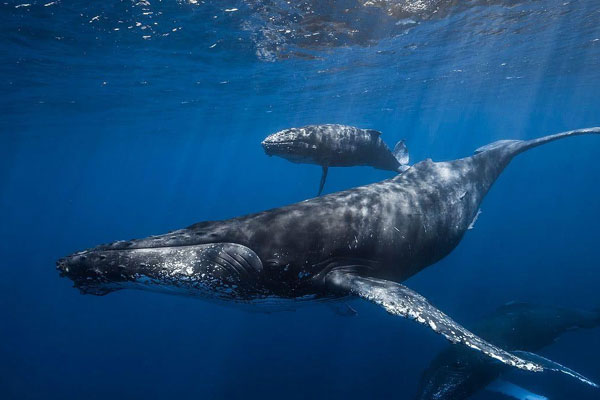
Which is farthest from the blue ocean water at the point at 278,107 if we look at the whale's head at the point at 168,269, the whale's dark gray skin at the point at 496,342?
the whale's head at the point at 168,269

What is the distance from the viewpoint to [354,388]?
16141 mm

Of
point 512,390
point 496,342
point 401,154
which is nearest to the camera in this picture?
point 512,390

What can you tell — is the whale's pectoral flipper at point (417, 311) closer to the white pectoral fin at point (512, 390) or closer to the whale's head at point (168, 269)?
the whale's head at point (168, 269)

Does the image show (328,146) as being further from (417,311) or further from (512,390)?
(512,390)

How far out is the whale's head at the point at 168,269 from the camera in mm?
4074

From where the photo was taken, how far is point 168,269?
4152 millimetres

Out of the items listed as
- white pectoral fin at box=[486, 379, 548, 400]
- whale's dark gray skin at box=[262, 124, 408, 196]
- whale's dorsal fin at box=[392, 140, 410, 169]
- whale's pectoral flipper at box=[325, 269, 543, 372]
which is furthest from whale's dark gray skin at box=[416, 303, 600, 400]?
whale's dorsal fin at box=[392, 140, 410, 169]

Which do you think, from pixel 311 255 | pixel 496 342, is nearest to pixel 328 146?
pixel 311 255

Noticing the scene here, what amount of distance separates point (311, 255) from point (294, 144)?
642 centimetres

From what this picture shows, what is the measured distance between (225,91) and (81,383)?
930 inches

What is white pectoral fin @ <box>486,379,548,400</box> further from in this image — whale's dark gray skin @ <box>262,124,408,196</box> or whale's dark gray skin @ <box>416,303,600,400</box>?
whale's dark gray skin @ <box>262,124,408,196</box>

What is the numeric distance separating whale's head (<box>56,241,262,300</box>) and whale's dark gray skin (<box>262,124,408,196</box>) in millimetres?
5954

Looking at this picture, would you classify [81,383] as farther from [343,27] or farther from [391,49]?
[391,49]

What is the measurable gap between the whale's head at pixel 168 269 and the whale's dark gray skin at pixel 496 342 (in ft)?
23.7
